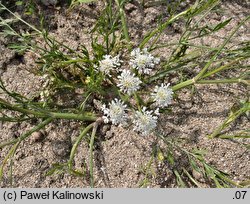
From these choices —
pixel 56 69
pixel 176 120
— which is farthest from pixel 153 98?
pixel 56 69

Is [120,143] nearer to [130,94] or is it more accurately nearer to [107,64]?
[130,94]

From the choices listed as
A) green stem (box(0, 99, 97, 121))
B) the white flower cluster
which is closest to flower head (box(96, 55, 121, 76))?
the white flower cluster

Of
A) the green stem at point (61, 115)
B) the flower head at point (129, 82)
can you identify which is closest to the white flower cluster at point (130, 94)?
the flower head at point (129, 82)

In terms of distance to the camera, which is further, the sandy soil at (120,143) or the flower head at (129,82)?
the sandy soil at (120,143)

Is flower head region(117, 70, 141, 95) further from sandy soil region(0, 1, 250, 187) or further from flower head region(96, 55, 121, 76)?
sandy soil region(0, 1, 250, 187)

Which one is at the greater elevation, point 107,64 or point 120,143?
point 107,64

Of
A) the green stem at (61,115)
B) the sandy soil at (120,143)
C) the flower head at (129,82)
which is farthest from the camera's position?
the sandy soil at (120,143)

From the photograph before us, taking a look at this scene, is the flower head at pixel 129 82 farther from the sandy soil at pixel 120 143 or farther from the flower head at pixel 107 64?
the sandy soil at pixel 120 143

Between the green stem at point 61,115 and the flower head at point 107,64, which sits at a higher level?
the flower head at point 107,64

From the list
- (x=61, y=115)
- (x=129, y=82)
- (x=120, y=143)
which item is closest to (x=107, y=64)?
(x=129, y=82)
